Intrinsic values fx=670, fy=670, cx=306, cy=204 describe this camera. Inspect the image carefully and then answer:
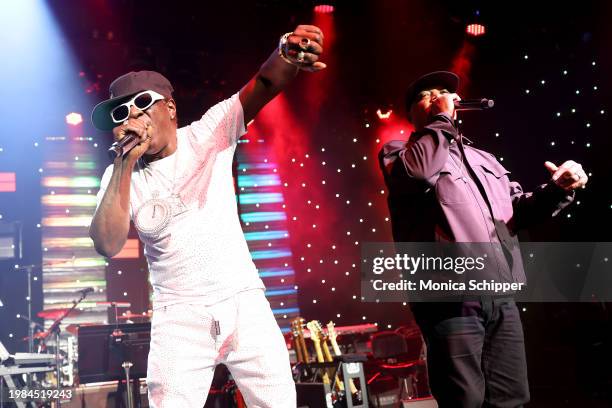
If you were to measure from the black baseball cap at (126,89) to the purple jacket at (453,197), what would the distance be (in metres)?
1.18

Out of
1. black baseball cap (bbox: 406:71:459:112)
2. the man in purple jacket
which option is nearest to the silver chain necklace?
the man in purple jacket

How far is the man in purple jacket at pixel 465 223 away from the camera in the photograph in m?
2.85

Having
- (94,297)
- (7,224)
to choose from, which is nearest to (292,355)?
(94,297)

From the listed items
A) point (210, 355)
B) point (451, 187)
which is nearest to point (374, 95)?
point (451, 187)

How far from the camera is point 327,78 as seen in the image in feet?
38.3

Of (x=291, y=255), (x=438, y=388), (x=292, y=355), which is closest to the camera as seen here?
(x=438, y=388)

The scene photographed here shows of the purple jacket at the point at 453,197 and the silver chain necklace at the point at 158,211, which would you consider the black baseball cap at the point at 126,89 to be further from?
the purple jacket at the point at 453,197

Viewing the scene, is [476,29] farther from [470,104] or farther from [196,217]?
[196,217]

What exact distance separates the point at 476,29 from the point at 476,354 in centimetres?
884

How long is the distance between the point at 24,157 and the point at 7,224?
1218mm

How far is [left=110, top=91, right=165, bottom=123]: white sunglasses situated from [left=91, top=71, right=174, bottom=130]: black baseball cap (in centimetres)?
3

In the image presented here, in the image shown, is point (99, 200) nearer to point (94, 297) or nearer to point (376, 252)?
Result: point (94, 297)

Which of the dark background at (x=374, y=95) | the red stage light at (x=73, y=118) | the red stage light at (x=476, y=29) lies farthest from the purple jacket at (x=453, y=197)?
the red stage light at (x=73, y=118)

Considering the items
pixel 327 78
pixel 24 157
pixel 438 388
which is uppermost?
pixel 327 78
